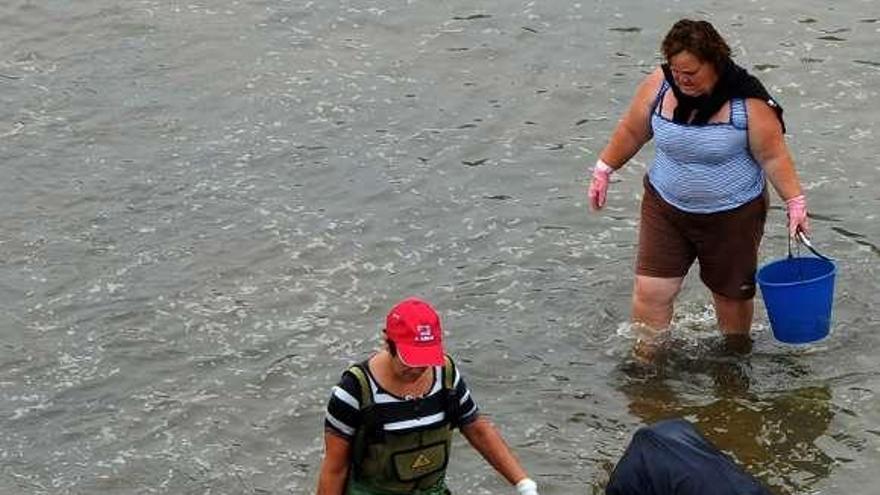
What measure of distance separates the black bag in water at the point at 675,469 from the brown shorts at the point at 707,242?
2.59 m

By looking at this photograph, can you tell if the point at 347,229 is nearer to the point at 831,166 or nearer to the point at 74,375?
the point at 74,375

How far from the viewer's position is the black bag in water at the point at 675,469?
6004 millimetres

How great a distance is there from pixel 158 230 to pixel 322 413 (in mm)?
2676

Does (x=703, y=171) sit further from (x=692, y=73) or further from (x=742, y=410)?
(x=742, y=410)

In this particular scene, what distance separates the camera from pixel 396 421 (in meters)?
6.47

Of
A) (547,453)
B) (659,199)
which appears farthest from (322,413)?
(659,199)

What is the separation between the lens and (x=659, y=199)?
884cm

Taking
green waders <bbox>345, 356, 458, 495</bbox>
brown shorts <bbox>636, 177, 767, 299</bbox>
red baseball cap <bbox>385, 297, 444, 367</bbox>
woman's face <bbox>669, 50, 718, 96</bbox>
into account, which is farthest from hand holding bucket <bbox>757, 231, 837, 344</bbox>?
red baseball cap <bbox>385, 297, 444, 367</bbox>

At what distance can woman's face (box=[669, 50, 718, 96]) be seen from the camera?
8125 mm

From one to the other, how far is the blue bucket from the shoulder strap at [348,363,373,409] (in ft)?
9.82

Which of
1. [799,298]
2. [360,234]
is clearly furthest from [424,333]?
[360,234]

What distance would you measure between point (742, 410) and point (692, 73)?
200 cm

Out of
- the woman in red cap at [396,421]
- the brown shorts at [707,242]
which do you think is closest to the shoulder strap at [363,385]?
the woman in red cap at [396,421]

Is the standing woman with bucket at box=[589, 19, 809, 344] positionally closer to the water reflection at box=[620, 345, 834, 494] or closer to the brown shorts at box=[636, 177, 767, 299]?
the brown shorts at box=[636, 177, 767, 299]
